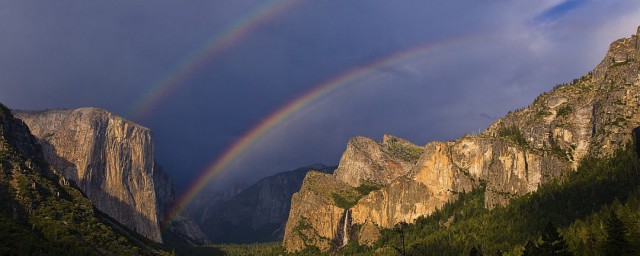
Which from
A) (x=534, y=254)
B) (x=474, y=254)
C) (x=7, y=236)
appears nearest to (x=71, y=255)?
(x=7, y=236)

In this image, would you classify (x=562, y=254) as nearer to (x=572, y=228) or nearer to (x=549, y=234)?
(x=549, y=234)

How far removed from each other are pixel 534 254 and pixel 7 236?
162m

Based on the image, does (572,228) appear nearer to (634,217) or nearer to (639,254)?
(634,217)

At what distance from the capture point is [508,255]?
195625 millimetres

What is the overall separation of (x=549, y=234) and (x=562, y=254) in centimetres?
475

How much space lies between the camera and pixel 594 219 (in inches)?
7859

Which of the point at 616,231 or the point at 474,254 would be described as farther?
the point at 474,254

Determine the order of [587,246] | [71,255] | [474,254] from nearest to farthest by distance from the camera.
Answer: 1. [474,254]
2. [587,246]
3. [71,255]

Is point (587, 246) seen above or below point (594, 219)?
below

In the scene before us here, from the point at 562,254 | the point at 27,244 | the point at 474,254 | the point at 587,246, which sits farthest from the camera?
the point at 27,244

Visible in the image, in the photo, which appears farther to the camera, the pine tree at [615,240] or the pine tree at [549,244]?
the pine tree at [615,240]

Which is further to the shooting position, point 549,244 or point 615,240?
point 615,240

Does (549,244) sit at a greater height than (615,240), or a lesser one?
lesser

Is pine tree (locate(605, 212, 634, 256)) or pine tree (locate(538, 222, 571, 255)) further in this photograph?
pine tree (locate(605, 212, 634, 256))
